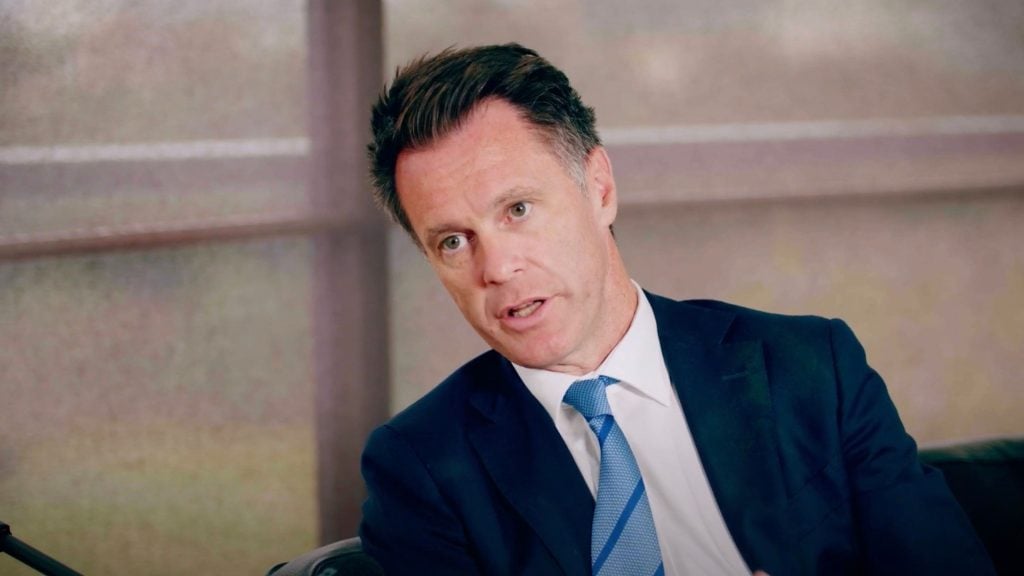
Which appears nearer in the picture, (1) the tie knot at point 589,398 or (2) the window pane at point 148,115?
(1) the tie knot at point 589,398

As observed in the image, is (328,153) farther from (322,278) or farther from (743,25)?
(743,25)

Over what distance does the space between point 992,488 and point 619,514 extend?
680 mm

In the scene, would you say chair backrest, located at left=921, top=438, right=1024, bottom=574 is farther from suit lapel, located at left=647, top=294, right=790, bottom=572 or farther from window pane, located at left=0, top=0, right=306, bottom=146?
window pane, located at left=0, top=0, right=306, bottom=146

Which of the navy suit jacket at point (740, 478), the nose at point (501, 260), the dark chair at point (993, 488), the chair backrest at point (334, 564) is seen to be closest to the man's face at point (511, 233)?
the nose at point (501, 260)

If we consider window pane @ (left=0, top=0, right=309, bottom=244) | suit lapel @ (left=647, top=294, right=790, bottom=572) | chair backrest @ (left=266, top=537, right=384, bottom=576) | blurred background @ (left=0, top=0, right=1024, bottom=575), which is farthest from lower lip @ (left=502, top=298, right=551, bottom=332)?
window pane @ (left=0, top=0, right=309, bottom=244)

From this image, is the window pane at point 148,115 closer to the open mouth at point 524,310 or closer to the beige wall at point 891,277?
the beige wall at point 891,277

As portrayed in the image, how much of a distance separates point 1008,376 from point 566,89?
1.22 meters

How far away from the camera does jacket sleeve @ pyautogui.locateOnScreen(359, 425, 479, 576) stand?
52.6 inches

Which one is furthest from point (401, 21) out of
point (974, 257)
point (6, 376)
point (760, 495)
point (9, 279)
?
point (974, 257)

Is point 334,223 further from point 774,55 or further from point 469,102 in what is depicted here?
point 774,55

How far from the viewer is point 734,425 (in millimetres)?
1378

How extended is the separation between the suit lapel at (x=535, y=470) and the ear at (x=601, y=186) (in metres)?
0.28

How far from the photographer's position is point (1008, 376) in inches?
78.8

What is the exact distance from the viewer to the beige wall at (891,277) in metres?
1.92
